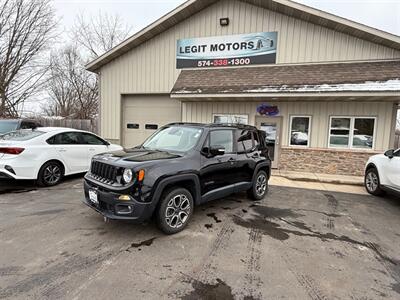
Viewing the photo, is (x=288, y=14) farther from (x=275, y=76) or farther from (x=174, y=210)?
(x=174, y=210)

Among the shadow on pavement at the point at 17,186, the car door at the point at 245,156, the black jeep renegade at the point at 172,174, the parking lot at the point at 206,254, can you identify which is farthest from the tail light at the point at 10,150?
the car door at the point at 245,156

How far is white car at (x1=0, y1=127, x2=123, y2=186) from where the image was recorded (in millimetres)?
6035

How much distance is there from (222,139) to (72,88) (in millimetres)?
28640

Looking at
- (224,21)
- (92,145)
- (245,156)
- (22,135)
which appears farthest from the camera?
(224,21)

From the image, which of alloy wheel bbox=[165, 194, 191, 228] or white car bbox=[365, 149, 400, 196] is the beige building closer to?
white car bbox=[365, 149, 400, 196]

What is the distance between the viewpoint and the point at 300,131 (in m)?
9.83

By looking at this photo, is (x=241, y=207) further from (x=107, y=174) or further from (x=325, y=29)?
(x=325, y=29)

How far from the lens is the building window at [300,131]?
9.73 metres

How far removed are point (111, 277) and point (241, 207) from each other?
129 inches

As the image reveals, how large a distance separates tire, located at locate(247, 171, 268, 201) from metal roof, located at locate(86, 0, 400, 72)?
6.60m

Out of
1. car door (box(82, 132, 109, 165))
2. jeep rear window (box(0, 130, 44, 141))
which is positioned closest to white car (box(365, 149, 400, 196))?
car door (box(82, 132, 109, 165))

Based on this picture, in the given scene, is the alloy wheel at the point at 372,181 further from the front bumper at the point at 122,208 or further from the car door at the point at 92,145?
the car door at the point at 92,145

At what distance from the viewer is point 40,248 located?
3502 millimetres

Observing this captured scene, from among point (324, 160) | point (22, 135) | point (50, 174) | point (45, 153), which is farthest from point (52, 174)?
point (324, 160)
